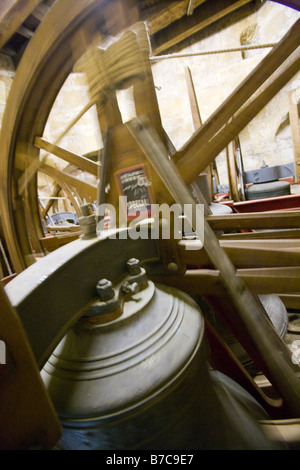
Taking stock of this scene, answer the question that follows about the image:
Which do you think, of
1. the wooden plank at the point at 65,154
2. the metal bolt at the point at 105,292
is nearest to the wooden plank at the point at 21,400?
the metal bolt at the point at 105,292

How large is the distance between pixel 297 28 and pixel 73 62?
1.15m

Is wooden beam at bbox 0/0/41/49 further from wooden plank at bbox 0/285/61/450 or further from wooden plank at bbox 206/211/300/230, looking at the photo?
wooden plank at bbox 0/285/61/450

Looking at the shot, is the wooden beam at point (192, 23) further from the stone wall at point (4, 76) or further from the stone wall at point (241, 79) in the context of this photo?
the stone wall at point (4, 76)

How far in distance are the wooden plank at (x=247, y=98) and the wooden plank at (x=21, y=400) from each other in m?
1.03

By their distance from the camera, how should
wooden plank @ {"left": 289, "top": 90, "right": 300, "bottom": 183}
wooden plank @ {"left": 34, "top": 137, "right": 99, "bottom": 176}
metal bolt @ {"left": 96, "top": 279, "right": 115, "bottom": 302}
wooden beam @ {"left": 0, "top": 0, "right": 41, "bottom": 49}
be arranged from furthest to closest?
wooden plank @ {"left": 289, "top": 90, "right": 300, "bottom": 183} → wooden beam @ {"left": 0, "top": 0, "right": 41, "bottom": 49} → wooden plank @ {"left": 34, "top": 137, "right": 99, "bottom": 176} → metal bolt @ {"left": 96, "top": 279, "right": 115, "bottom": 302}

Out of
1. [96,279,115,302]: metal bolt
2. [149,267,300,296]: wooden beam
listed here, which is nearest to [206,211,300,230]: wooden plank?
[149,267,300,296]: wooden beam

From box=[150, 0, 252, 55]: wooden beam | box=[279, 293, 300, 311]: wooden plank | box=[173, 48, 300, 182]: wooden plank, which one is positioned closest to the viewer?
box=[173, 48, 300, 182]: wooden plank

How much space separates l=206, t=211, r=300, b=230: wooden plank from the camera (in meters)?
1.27

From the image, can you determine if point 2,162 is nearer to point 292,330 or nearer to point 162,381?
point 162,381

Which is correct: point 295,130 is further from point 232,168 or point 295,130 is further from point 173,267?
point 173,267

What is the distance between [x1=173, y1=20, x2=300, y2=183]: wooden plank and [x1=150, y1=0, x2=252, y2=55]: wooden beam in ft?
28.1

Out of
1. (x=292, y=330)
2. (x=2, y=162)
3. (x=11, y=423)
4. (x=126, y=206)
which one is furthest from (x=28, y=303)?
(x=292, y=330)

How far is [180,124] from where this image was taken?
9.15 metres

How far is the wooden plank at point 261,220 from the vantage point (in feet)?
4.16
